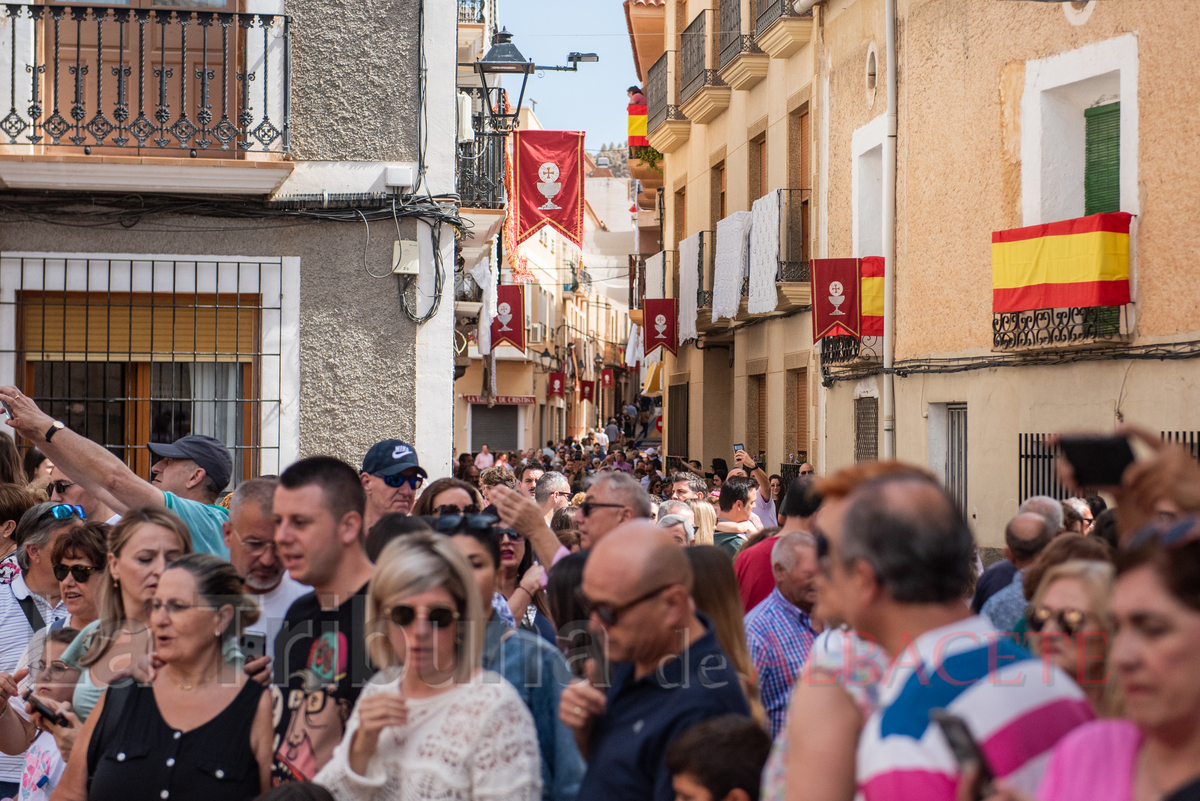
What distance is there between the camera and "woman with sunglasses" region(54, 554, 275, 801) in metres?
3.44

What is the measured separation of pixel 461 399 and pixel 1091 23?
30.1m

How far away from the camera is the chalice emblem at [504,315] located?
2900 centimetres

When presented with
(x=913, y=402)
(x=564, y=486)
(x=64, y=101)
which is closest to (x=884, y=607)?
(x=564, y=486)

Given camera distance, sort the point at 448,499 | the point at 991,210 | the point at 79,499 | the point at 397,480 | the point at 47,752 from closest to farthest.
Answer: the point at 47,752 → the point at 448,499 → the point at 397,480 → the point at 79,499 → the point at 991,210

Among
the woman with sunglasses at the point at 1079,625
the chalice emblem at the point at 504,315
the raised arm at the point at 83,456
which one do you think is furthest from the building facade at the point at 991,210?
the chalice emblem at the point at 504,315

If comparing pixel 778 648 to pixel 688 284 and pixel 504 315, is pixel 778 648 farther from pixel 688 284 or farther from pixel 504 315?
pixel 504 315

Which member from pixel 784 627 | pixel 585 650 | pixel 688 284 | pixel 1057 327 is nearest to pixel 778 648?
pixel 784 627

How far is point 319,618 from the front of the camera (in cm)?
381

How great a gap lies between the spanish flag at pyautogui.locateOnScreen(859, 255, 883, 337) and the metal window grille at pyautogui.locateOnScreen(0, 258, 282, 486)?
7412mm

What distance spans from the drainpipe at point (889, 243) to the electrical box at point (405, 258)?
6464mm

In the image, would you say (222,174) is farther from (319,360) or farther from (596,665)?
(596,665)

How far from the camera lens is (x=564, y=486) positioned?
376 inches

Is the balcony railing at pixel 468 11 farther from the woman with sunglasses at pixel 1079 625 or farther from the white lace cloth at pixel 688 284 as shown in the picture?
the woman with sunglasses at pixel 1079 625

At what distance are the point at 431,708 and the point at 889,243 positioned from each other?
1198 centimetres
